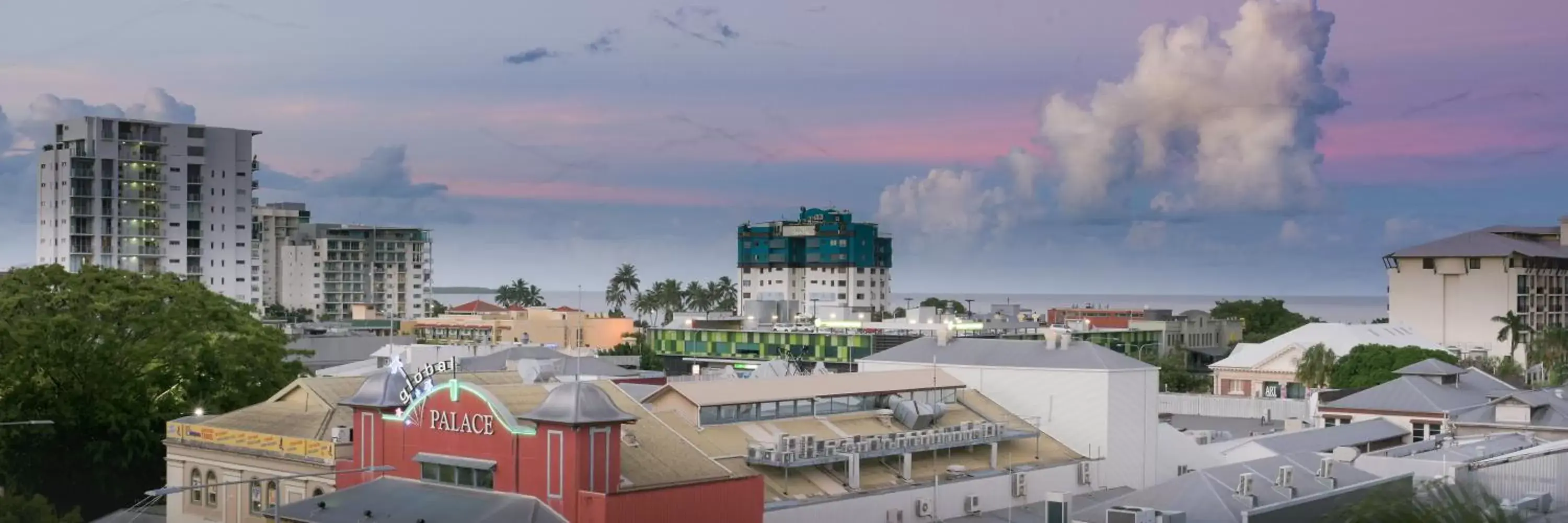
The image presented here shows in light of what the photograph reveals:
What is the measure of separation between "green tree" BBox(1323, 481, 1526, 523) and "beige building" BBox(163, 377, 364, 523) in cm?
3318

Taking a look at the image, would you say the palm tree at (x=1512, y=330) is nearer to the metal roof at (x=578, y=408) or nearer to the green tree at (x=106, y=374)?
the green tree at (x=106, y=374)

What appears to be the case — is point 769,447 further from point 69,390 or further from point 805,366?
point 805,366

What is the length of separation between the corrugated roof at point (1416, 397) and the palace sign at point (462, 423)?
53992 millimetres

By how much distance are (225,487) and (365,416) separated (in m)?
11.0

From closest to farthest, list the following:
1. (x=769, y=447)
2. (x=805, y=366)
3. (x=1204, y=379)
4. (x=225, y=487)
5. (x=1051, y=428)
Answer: (x=769, y=447)
(x=225, y=487)
(x=1051, y=428)
(x=805, y=366)
(x=1204, y=379)

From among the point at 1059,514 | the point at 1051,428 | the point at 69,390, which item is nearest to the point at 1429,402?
the point at 1051,428

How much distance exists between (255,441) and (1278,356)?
108186 millimetres

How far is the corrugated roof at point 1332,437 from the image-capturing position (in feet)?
244

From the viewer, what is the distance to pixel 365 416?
5459 centimetres

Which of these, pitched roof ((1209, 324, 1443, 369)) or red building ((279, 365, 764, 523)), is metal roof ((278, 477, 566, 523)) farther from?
pitched roof ((1209, 324, 1443, 369))

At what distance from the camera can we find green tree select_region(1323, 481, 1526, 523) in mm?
40688

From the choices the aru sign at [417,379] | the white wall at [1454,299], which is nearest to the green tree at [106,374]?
the aru sign at [417,379]

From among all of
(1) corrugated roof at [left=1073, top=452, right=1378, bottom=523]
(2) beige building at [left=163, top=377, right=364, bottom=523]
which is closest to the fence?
(1) corrugated roof at [left=1073, top=452, right=1378, bottom=523]

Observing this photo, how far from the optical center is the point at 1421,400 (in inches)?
3415
